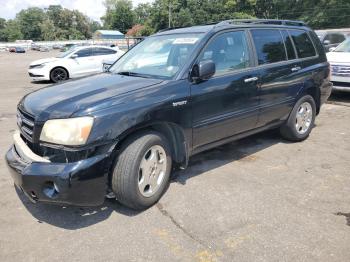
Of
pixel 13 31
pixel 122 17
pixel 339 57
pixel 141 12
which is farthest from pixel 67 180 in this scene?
pixel 13 31

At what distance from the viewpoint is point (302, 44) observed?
19.4ft

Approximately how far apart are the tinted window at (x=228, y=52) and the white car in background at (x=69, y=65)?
1054 centimetres

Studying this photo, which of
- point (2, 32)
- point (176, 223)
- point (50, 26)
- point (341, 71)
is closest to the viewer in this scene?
point (176, 223)

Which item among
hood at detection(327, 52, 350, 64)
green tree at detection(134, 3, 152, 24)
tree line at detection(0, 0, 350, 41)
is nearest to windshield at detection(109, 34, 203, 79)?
hood at detection(327, 52, 350, 64)

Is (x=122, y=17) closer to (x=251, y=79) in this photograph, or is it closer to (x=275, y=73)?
→ (x=275, y=73)

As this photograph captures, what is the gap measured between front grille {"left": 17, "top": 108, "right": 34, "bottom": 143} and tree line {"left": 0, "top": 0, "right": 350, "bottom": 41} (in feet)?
66.4

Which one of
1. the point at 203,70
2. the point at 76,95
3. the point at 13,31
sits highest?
the point at 13,31

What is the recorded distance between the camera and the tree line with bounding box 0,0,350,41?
57.5 m

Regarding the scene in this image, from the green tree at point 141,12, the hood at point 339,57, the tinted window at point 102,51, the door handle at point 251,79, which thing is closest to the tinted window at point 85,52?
the tinted window at point 102,51

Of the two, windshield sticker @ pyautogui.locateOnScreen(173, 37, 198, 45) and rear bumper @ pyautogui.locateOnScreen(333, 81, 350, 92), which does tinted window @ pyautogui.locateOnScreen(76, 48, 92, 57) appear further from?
windshield sticker @ pyautogui.locateOnScreen(173, 37, 198, 45)

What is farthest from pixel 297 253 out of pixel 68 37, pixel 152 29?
pixel 68 37

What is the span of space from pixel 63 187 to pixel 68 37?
13501 centimetres

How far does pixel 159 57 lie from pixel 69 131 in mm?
1763

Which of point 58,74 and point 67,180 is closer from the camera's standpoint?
point 67,180
